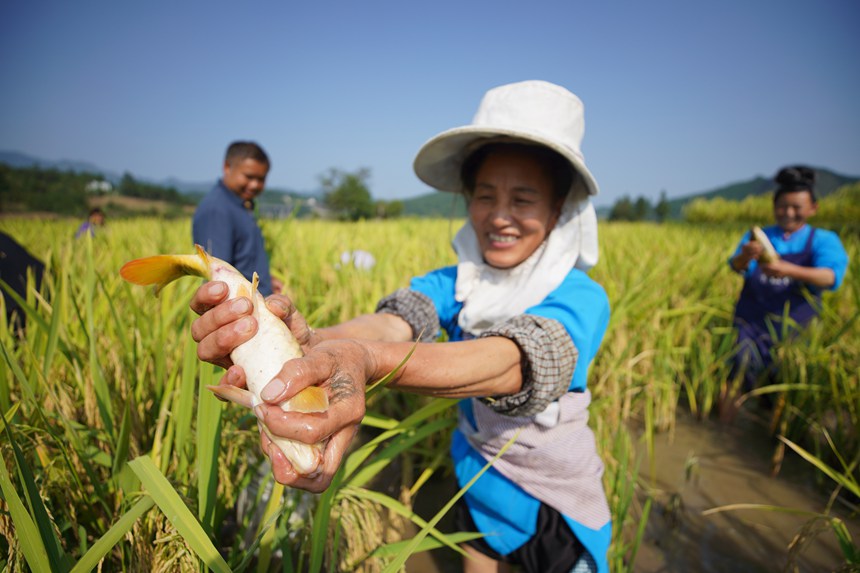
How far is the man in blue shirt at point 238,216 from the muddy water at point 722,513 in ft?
5.04

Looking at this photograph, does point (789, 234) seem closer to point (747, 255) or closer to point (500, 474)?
point (747, 255)

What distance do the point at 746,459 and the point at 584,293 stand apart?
5.85 ft

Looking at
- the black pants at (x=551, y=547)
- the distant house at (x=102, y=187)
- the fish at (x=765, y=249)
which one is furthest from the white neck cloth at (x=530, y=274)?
the distant house at (x=102, y=187)

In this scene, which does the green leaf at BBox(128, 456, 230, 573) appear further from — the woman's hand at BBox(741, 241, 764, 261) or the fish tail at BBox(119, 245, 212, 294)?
the woman's hand at BBox(741, 241, 764, 261)

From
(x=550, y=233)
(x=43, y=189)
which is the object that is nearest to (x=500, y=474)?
(x=550, y=233)

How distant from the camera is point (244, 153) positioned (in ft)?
7.88

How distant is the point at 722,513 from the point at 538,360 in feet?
4.90

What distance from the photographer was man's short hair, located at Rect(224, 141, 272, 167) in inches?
93.5

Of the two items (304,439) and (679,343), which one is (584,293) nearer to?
(304,439)

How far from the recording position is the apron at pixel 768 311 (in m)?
2.33

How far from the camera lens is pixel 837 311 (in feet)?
8.63

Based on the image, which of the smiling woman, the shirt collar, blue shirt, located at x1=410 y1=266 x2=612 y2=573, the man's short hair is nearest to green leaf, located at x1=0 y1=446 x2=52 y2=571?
blue shirt, located at x1=410 y1=266 x2=612 y2=573

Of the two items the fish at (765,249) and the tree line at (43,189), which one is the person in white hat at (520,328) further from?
the tree line at (43,189)

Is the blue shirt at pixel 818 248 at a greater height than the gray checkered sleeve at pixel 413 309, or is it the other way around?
the blue shirt at pixel 818 248
